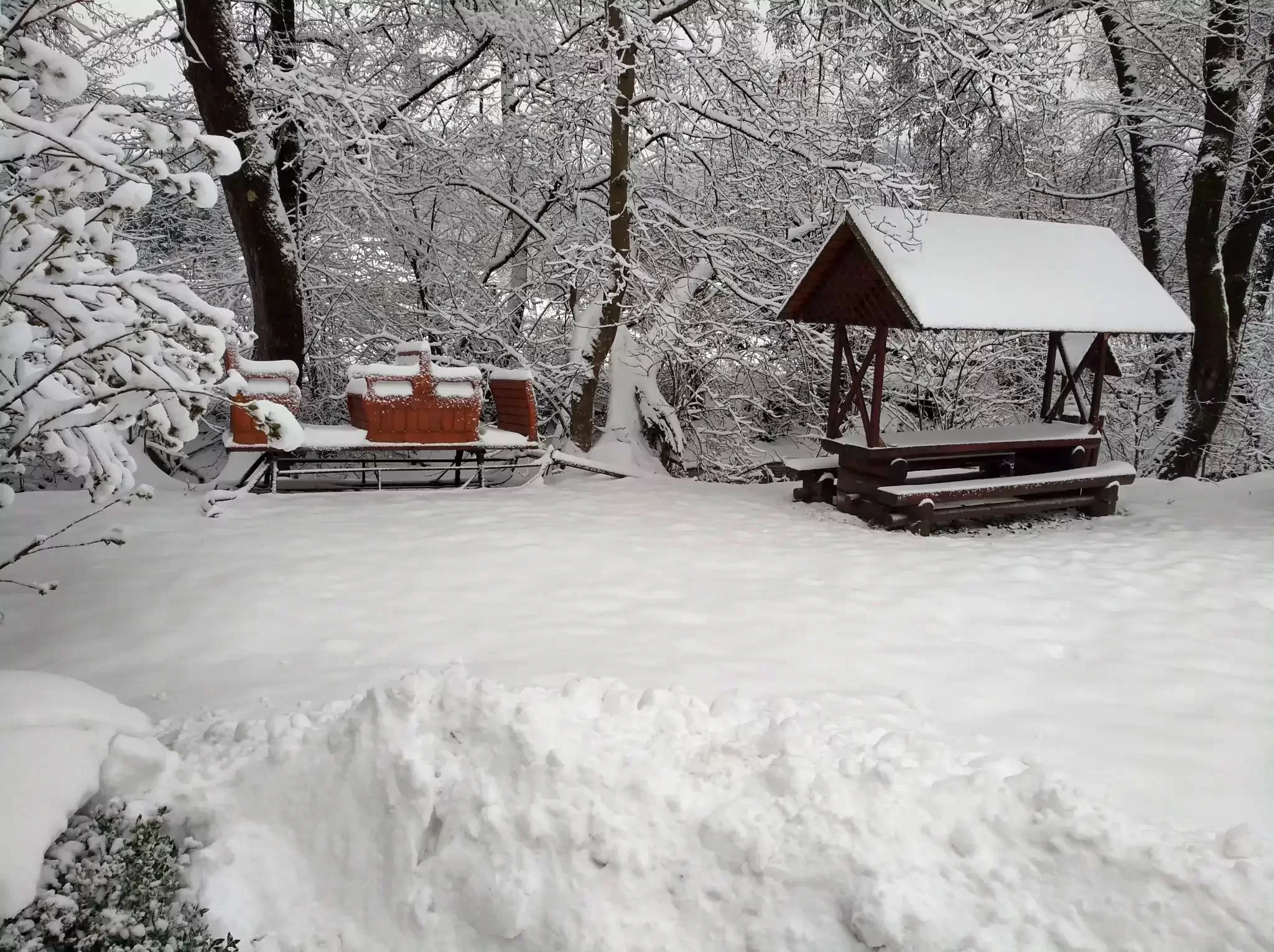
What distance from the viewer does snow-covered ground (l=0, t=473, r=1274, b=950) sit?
2.62m

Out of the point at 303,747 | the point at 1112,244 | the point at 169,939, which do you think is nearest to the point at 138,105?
the point at 303,747

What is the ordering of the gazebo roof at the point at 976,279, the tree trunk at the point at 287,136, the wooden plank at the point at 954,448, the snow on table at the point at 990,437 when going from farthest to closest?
the tree trunk at the point at 287,136
the snow on table at the point at 990,437
the wooden plank at the point at 954,448
the gazebo roof at the point at 976,279

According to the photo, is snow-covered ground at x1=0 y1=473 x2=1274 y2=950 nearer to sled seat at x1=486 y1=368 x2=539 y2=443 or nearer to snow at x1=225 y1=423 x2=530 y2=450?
snow at x1=225 y1=423 x2=530 y2=450

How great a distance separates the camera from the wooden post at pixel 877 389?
734cm

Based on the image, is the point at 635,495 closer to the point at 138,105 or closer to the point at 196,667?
the point at 196,667

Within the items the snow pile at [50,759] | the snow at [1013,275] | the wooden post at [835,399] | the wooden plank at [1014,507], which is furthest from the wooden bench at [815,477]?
the snow pile at [50,759]

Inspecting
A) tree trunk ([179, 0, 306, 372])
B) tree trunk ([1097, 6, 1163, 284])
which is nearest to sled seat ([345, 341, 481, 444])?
tree trunk ([179, 0, 306, 372])

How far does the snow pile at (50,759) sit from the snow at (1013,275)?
591 centimetres

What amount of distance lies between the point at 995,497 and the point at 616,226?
490 centimetres

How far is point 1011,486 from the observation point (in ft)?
25.2

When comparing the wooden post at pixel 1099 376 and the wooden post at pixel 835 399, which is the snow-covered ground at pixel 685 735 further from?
the wooden post at pixel 1099 376

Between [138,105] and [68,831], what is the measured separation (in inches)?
353

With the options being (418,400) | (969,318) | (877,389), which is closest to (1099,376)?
(969,318)

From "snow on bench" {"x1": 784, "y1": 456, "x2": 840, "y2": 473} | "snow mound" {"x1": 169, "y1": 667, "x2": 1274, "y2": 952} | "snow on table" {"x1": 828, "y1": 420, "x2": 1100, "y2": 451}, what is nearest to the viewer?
"snow mound" {"x1": 169, "y1": 667, "x2": 1274, "y2": 952}
